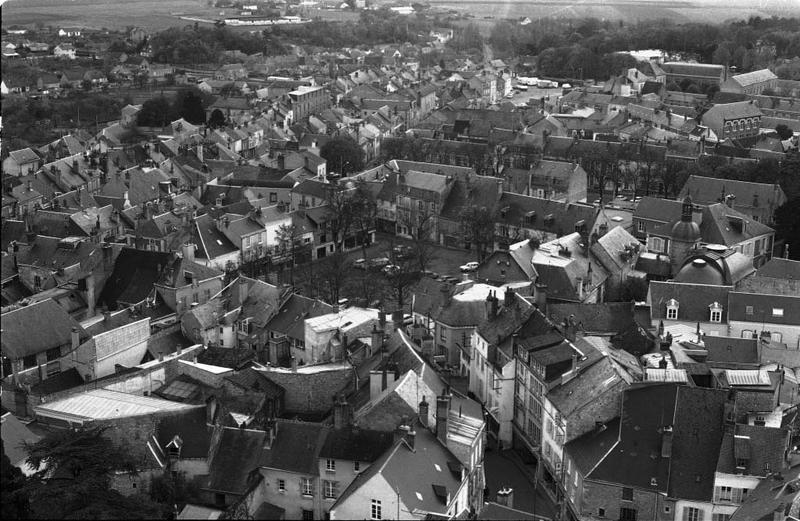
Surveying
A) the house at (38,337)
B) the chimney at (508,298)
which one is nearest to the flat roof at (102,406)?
the house at (38,337)

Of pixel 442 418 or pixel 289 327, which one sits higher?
pixel 442 418

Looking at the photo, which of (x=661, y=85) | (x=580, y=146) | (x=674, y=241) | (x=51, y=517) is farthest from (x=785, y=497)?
(x=661, y=85)

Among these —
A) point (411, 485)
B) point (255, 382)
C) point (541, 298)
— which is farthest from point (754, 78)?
point (411, 485)

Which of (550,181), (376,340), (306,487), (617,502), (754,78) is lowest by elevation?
(754,78)

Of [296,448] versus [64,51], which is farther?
[64,51]

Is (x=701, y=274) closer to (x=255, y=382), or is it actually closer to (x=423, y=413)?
(x=423, y=413)

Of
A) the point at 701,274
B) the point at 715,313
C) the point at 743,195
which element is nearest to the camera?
the point at 715,313
